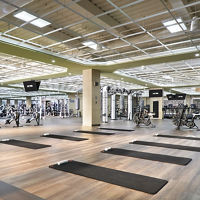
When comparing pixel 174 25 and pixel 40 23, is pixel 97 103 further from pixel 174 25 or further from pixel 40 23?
pixel 174 25

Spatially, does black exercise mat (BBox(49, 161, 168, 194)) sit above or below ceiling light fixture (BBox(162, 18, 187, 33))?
below

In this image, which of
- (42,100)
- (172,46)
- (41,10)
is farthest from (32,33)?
(42,100)

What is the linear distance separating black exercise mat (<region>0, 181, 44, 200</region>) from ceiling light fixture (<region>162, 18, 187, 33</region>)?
5.50 m

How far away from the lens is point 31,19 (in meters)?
5.55

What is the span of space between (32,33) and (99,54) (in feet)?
10.7

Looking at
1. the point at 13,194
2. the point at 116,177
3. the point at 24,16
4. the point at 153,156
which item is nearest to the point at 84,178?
the point at 116,177

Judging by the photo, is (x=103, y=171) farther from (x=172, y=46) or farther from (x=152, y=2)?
(x=172, y=46)

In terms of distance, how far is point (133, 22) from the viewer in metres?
5.73

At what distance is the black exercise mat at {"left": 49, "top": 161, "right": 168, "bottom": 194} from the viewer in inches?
102

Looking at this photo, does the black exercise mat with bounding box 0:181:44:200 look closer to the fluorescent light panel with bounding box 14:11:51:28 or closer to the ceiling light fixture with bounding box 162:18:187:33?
the fluorescent light panel with bounding box 14:11:51:28

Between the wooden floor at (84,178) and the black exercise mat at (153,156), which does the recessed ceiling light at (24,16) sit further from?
the black exercise mat at (153,156)

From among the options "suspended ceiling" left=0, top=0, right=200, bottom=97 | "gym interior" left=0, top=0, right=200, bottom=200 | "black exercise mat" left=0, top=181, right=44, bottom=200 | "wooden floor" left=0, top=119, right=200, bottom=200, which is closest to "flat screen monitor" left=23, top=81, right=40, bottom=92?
"gym interior" left=0, top=0, right=200, bottom=200

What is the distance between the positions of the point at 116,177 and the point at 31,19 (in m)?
4.83

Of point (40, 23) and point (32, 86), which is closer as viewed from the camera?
point (40, 23)
